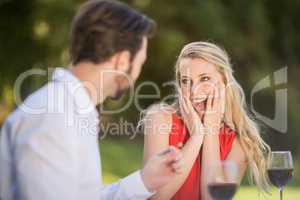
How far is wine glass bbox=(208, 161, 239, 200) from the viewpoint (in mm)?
1971

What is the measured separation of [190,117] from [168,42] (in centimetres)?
728

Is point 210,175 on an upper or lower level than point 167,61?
lower

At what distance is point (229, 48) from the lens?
386 inches

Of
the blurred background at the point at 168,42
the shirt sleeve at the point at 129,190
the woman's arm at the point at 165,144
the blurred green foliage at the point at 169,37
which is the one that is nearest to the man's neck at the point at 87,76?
the shirt sleeve at the point at 129,190

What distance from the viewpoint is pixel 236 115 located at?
2.55 metres

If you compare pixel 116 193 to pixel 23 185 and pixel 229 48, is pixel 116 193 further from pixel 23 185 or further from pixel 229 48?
pixel 229 48

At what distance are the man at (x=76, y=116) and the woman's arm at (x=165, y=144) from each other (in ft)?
1.52

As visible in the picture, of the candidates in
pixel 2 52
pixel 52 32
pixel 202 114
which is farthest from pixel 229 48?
pixel 202 114

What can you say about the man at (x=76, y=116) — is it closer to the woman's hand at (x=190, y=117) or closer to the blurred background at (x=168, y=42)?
the woman's hand at (x=190, y=117)

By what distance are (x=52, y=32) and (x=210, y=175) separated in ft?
25.7

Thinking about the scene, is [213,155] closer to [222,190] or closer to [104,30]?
[222,190]

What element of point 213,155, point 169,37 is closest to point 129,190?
point 213,155

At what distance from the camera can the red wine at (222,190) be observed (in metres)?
1.98

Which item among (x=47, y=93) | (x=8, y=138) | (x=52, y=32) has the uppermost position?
(x=52, y=32)
